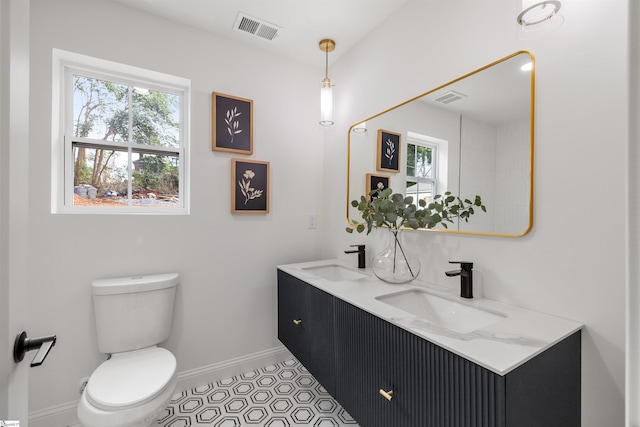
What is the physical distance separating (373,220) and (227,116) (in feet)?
4.19

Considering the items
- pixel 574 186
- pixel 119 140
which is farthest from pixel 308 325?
pixel 119 140

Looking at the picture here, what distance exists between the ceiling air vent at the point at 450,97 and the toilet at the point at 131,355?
1.85 metres

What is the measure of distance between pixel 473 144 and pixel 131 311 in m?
2.02

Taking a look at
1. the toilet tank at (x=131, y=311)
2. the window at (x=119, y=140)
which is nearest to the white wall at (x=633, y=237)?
the toilet tank at (x=131, y=311)

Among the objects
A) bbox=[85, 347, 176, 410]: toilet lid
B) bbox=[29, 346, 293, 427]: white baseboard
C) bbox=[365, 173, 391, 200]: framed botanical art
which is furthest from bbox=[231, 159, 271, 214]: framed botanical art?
bbox=[29, 346, 293, 427]: white baseboard

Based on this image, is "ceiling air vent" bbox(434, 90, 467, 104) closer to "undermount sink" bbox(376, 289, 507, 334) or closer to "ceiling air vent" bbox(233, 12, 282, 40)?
"undermount sink" bbox(376, 289, 507, 334)

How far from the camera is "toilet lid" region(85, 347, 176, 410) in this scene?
1177 mm

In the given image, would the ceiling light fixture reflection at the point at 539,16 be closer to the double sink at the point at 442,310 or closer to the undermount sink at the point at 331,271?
the double sink at the point at 442,310

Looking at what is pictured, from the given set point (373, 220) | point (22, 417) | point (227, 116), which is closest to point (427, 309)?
point (373, 220)

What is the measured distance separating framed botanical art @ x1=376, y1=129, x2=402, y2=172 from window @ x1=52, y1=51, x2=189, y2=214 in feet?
4.47

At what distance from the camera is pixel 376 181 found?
1893mm

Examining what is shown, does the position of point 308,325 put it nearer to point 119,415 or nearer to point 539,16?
point 119,415

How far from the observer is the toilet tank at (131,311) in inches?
60.8

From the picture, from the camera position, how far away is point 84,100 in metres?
1.75
